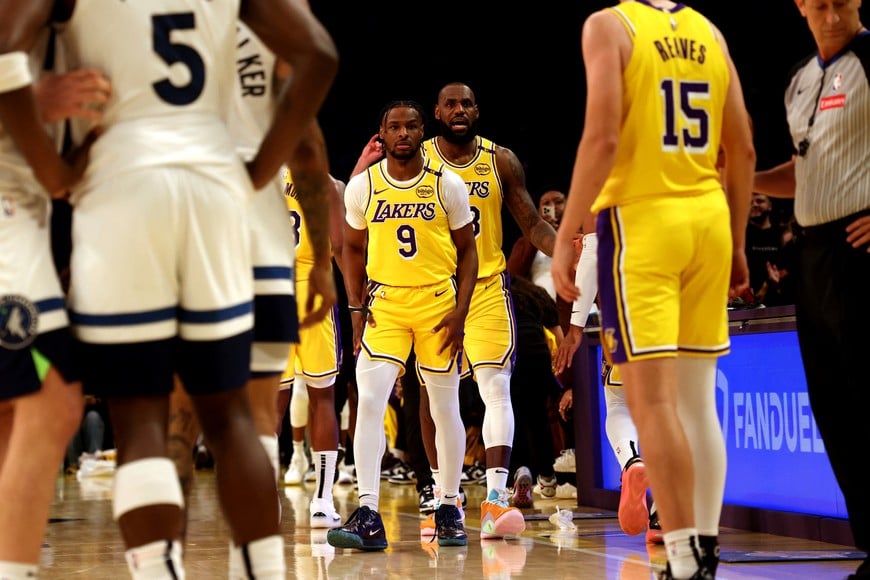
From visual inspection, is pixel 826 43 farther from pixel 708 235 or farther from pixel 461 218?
pixel 461 218

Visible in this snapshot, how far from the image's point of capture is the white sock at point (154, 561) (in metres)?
2.36

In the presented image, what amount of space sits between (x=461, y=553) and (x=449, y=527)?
0.28m

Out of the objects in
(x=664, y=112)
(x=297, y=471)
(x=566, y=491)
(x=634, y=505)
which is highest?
(x=664, y=112)

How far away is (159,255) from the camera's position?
2.42 meters

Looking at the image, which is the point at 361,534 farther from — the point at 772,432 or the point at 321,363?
the point at 772,432

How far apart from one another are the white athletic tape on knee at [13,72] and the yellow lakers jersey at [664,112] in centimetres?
170

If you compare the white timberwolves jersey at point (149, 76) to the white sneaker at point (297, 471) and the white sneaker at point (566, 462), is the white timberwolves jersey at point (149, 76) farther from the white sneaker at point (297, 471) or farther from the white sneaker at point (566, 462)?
the white sneaker at point (297, 471)

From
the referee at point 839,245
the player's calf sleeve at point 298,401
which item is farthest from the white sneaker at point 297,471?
the referee at point 839,245

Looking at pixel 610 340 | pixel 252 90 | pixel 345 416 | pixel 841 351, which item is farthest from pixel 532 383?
pixel 252 90

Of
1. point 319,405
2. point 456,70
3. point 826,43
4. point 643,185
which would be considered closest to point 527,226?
point 319,405

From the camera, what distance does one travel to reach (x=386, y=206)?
5.80 m

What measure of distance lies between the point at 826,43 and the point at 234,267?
97.4 inches

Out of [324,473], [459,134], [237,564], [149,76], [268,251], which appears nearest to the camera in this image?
[149,76]

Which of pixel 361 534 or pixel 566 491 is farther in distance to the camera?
pixel 566 491
